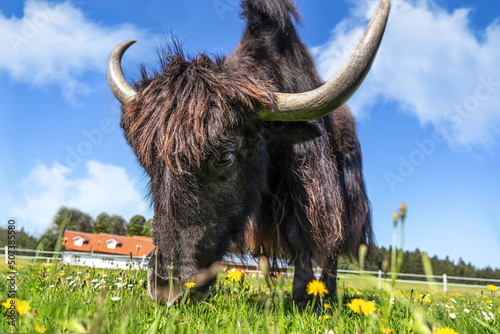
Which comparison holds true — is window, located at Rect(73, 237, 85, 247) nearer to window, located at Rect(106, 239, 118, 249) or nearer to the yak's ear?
window, located at Rect(106, 239, 118, 249)

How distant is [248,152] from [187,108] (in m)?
0.71

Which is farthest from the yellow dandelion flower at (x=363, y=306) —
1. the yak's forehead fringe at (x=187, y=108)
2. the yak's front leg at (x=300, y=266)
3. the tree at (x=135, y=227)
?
the tree at (x=135, y=227)

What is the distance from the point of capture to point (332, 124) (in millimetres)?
4332

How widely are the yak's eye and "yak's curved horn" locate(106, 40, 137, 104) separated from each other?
140 cm

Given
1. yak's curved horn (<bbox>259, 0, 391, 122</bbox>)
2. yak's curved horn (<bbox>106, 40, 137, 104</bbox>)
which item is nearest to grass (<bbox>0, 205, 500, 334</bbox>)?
yak's curved horn (<bbox>259, 0, 391, 122</bbox>)

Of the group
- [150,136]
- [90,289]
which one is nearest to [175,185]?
[150,136]

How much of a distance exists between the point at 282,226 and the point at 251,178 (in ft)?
2.91

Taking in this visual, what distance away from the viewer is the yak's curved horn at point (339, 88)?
2.61 metres

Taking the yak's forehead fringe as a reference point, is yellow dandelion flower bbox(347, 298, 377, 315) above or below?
below

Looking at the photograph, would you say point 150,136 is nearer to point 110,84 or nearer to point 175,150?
point 175,150

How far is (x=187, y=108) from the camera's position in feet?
9.39

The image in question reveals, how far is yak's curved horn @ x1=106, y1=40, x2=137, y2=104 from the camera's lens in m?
3.77

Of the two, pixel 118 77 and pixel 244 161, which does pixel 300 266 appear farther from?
pixel 118 77

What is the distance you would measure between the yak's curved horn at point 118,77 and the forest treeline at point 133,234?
50.1 inches
